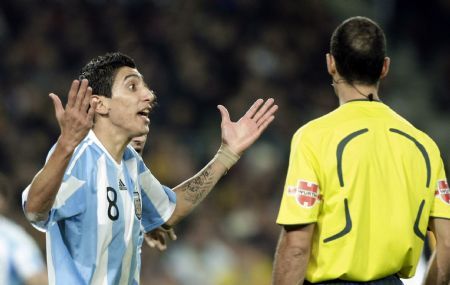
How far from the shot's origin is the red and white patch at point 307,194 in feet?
14.2

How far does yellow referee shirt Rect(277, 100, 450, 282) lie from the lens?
4.34 meters

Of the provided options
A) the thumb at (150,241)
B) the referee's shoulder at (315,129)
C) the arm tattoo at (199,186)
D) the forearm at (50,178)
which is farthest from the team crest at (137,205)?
the referee's shoulder at (315,129)

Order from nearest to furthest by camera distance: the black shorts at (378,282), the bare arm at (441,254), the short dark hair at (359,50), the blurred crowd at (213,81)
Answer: the black shorts at (378,282) < the short dark hair at (359,50) < the bare arm at (441,254) < the blurred crowd at (213,81)

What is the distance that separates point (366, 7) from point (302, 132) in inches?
322

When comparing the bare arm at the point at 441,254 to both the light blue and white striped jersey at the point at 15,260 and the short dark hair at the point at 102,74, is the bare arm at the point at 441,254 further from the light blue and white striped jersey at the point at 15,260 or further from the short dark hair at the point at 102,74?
the light blue and white striped jersey at the point at 15,260

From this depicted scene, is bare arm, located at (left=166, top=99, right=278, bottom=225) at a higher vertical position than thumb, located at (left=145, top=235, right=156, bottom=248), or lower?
higher

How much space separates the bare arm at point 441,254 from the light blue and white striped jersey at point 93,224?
145 cm

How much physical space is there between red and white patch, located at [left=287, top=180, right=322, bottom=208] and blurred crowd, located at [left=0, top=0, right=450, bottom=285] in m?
5.49

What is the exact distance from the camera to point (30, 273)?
6.84m

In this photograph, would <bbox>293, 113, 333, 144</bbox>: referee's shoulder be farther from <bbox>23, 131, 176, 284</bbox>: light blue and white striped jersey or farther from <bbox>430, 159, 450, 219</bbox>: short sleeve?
<bbox>23, 131, 176, 284</bbox>: light blue and white striped jersey

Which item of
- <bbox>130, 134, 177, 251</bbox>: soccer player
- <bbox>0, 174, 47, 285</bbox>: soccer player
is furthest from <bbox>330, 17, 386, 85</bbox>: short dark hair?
<bbox>0, 174, 47, 285</bbox>: soccer player

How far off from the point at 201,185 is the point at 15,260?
1.97 metres

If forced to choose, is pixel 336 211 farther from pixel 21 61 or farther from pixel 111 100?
pixel 21 61

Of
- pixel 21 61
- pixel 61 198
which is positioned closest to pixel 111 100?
pixel 61 198
